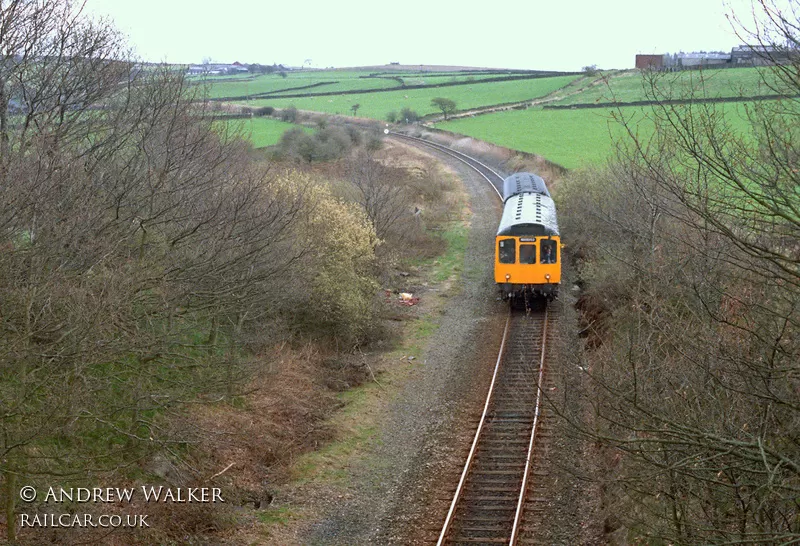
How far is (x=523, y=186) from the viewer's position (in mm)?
30688

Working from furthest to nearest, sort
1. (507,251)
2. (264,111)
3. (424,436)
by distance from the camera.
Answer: (264,111), (507,251), (424,436)

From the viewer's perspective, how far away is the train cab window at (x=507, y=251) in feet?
79.9

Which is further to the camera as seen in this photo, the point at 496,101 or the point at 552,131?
the point at 496,101

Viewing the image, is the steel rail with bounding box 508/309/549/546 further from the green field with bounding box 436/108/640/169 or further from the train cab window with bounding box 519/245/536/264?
the green field with bounding box 436/108/640/169

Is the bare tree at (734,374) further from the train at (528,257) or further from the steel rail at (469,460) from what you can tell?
the train at (528,257)

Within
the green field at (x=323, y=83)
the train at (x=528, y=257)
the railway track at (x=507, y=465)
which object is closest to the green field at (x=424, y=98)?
the green field at (x=323, y=83)

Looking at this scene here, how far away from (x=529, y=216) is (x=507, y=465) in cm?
1181

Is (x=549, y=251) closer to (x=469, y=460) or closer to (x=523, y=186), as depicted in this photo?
(x=523, y=186)

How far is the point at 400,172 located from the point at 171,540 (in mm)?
39749

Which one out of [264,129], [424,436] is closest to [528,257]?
[424,436]

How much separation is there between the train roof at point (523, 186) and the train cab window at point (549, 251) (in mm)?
5719

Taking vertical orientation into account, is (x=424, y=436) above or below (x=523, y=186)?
below

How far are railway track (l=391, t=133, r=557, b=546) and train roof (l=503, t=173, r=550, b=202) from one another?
9182 millimetres

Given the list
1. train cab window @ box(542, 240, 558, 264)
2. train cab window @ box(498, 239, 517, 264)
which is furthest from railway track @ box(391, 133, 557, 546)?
train cab window @ box(498, 239, 517, 264)
